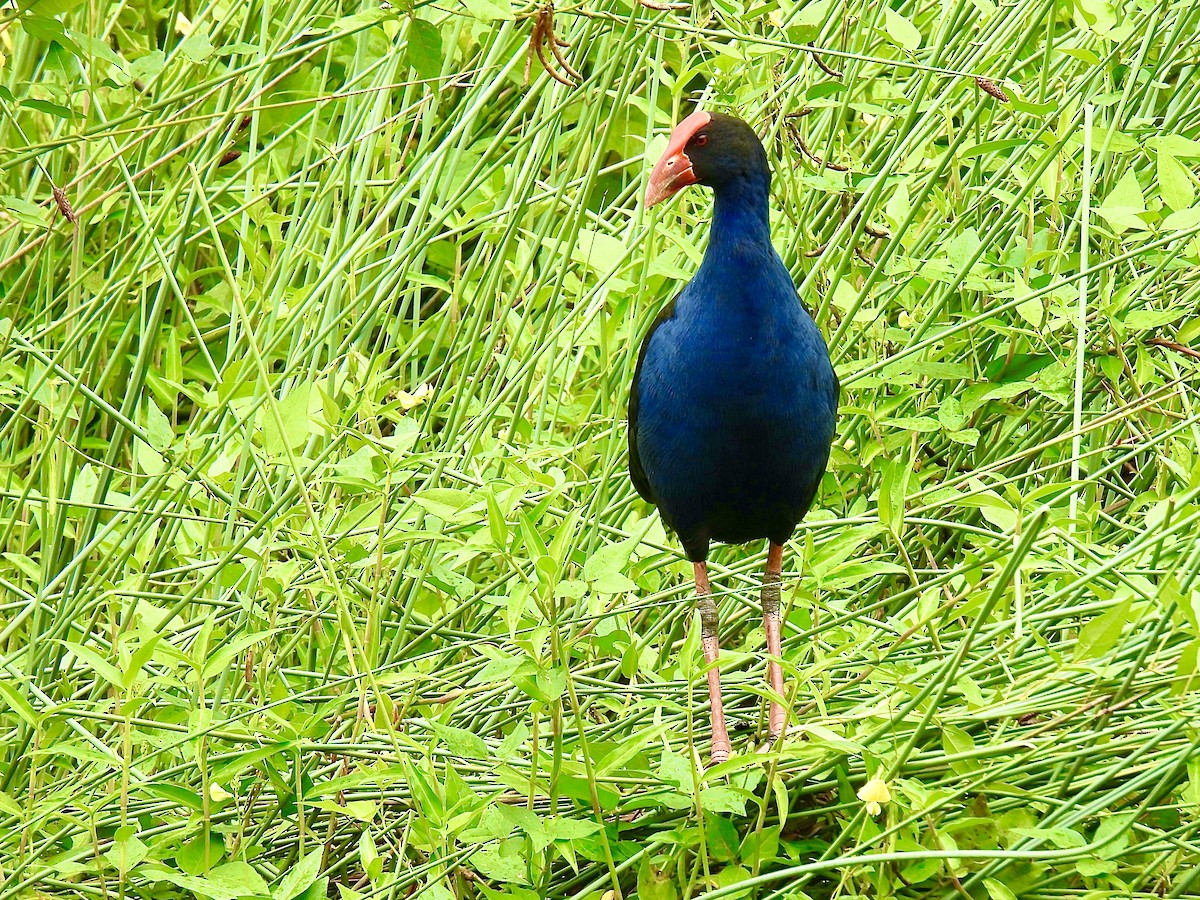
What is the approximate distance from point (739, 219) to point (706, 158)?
0.10 meters

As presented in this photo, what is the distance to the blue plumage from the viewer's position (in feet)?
6.44

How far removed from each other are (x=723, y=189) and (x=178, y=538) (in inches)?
38.1

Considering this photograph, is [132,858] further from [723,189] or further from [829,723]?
[723,189]

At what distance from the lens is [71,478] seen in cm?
259

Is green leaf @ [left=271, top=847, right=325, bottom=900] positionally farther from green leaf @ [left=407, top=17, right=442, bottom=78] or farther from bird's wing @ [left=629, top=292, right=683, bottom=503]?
green leaf @ [left=407, top=17, right=442, bottom=78]

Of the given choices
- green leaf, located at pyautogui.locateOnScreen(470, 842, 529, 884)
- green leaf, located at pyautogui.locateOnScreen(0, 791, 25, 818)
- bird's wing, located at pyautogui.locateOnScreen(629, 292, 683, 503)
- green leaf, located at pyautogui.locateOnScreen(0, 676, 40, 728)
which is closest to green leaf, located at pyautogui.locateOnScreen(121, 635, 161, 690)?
green leaf, located at pyautogui.locateOnScreen(0, 676, 40, 728)

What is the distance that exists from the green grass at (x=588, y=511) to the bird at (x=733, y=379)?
9 centimetres

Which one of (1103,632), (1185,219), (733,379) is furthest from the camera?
(733,379)

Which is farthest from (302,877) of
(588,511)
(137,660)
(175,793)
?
(588,511)

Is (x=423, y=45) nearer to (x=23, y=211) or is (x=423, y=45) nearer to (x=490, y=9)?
(x=490, y=9)

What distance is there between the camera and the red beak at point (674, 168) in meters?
2.01

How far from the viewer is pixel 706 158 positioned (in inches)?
78.9

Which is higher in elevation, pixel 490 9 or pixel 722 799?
pixel 490 9

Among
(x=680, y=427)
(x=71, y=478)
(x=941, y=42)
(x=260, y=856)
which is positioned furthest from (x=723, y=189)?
(x=71, y=478)
